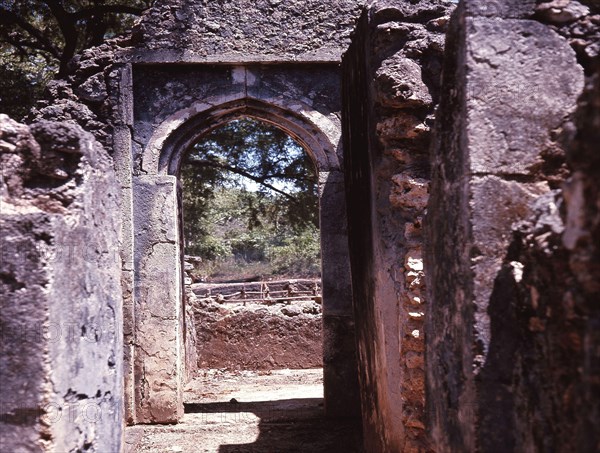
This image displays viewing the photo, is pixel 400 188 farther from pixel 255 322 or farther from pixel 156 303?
pixel 255 322

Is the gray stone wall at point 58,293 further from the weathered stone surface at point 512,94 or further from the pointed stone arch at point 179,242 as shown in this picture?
the pointed stone arch at point 179,242

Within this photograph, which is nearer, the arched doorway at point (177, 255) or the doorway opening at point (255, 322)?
the arched doorway at point (177, 255)

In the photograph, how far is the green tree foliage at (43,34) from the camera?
343 inches

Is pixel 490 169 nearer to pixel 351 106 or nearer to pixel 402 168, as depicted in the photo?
pixel 402 168

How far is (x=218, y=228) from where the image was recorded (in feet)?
102

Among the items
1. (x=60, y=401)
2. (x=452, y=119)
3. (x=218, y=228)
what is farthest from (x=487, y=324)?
(x=218, y=228)

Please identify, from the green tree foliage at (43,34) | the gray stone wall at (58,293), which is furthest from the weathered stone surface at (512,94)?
the green tree foliage at (43,34)

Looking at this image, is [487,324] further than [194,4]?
No

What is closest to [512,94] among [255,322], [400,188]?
[400,188]

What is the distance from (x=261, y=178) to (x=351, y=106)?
6.35 m

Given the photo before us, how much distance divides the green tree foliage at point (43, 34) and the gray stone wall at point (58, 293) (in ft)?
22.2

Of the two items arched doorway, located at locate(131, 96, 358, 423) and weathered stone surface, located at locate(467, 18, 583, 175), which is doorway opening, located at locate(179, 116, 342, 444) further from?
weathered stone surface, located at locate(467, 18, 583, 175)

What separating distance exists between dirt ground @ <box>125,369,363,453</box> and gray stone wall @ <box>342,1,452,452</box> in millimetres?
1347

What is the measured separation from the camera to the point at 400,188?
3.75 m
